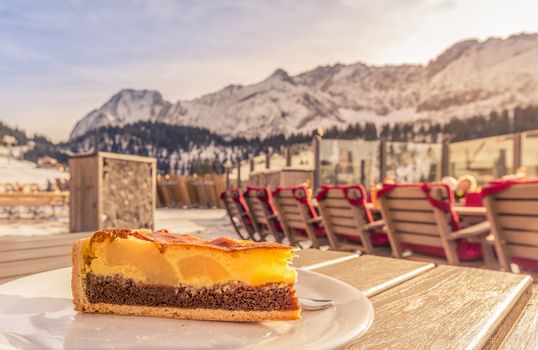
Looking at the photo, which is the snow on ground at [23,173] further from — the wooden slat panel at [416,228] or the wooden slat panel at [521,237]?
the wooden slat panel at [521,237]

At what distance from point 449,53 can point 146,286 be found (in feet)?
137

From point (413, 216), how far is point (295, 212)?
1.78m

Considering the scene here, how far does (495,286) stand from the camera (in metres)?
0.76

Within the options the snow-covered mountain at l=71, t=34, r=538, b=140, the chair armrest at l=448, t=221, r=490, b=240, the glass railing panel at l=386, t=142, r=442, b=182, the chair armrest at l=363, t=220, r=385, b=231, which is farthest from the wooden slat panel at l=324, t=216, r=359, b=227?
the snow-covered mountain at l=71, t=34, r=538, b=140

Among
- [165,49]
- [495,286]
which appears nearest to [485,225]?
[495,286]

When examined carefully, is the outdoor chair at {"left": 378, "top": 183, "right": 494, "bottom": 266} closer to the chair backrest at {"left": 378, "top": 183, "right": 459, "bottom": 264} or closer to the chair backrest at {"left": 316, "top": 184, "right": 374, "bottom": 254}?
the chair backrest at {"left": 378, "top": 183, "right": 459, "bottom": 264}

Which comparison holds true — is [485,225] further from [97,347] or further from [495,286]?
[97,347]

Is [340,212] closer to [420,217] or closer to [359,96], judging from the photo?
[420,217]

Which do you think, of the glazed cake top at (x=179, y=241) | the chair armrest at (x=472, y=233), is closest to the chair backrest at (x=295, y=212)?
the chair armrest at (x=472, y=233)

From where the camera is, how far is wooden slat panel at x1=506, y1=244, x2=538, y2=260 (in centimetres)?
234

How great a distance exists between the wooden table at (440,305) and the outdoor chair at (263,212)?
13.9 ft

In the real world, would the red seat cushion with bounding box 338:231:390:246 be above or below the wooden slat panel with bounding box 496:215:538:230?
below

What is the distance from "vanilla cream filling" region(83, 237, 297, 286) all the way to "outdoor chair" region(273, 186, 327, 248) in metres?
3.90

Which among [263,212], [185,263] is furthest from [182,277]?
[263,212]
